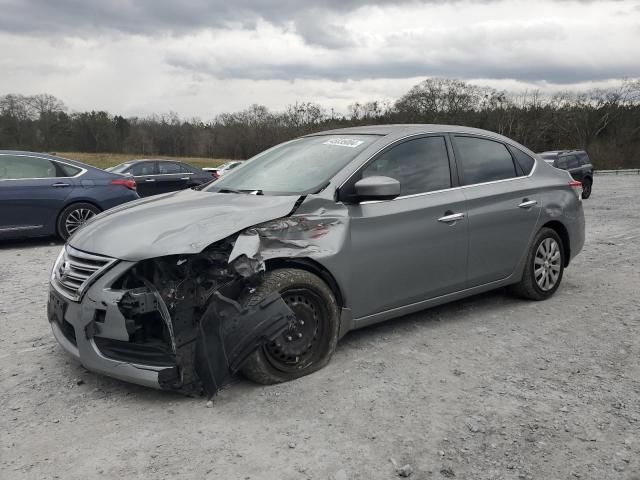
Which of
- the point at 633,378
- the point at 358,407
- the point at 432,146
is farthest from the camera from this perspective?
the point at 432,146

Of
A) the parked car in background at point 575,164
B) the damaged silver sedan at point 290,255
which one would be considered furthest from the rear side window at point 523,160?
the parked car in background at point 575,164

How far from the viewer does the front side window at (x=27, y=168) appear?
8.38 metres

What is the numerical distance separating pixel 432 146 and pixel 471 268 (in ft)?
3.48

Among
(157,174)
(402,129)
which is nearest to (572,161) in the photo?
(157,174)

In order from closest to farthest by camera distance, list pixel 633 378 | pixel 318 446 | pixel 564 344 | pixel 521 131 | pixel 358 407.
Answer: pixel 318 446
pixel 358 407
pixel 633 378
pixel 564 344
pixel 521 131

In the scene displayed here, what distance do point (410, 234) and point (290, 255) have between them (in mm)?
1051

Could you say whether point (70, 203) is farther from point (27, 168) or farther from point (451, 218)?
point (451, 218)

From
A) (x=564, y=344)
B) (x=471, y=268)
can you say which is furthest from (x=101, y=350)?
(x=564, y=344)

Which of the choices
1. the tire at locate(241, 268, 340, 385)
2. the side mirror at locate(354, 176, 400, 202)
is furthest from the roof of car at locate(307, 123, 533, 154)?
the tire at locate(241, 268, 340, 385)

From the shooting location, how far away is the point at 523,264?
498cm

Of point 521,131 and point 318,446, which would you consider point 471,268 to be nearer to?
point 318,446

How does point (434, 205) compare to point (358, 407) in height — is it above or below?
above

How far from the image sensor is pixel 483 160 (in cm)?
479

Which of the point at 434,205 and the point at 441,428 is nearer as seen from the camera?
the point at 441,428
